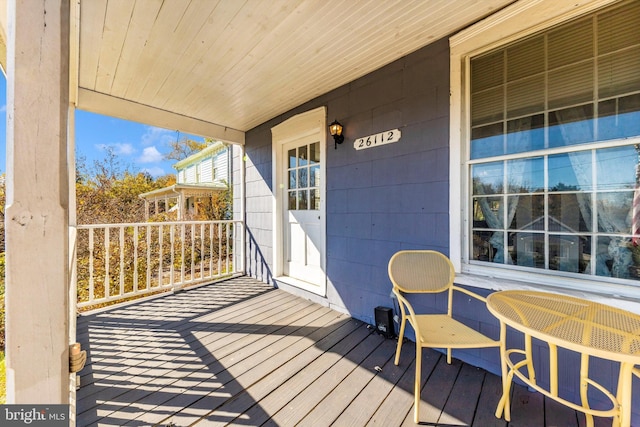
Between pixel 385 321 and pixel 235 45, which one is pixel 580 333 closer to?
pixel 385 321

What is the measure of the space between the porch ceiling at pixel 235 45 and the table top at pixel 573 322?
1.88m

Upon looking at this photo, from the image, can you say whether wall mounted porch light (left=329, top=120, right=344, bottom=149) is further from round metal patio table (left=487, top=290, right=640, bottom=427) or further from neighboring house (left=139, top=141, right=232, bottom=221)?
neighboring house (left=139, top=141, right=232, bottom=221)

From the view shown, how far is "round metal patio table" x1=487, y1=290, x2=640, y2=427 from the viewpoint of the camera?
0.97 m

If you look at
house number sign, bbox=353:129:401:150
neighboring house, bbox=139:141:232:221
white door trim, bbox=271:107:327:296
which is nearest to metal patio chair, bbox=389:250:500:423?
house number sign, bbox=353:129:401:150

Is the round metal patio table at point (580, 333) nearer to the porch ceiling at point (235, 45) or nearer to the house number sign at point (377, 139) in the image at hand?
the house number sign at point (377, 139)

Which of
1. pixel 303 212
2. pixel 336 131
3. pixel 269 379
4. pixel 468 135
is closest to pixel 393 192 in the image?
Answer: pixel 468 135

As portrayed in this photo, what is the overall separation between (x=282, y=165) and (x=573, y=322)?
3.36 m

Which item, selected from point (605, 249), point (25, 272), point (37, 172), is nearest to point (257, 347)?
point (25, 272)

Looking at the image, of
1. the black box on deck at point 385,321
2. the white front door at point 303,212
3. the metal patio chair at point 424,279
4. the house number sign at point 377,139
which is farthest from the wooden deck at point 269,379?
the house number sign at point 377,139

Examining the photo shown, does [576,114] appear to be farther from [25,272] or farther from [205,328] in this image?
[205,328]

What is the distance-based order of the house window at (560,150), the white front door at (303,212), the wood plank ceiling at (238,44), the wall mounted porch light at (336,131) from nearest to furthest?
the house window at (560,150), the wood plank ceiling at (238,44), the wall mounted porch light at (336,131), the white front door at (303,212)

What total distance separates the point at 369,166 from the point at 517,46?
137cm

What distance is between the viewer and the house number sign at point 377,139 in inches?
93.8

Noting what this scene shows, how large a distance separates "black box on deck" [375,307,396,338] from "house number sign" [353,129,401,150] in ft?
5.06
